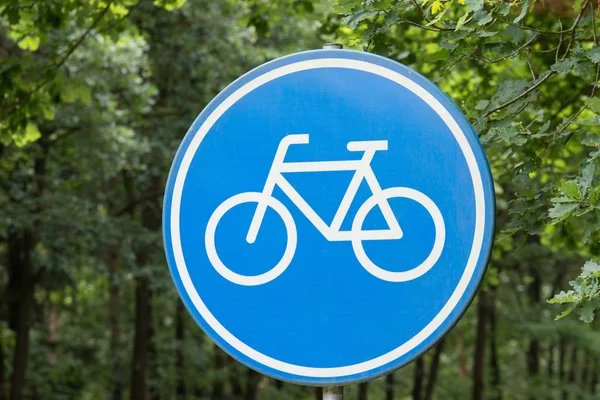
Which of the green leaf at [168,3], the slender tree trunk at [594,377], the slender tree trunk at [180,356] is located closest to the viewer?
the green leaf at [168,3]

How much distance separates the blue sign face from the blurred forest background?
117 centimetres

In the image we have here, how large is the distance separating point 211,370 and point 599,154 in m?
24.9

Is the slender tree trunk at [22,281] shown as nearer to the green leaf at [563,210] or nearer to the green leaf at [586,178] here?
the green leaf at [586,178]

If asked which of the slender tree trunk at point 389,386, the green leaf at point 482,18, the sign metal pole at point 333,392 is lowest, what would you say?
the sign metal pole at point 333,392

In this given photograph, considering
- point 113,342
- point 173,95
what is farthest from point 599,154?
point 113,342

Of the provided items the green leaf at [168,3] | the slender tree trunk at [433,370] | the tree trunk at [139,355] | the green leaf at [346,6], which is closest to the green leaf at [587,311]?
the green leaf at [346,6]

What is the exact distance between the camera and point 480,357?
79.4ft

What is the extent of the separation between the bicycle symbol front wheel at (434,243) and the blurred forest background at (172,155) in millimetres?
1172

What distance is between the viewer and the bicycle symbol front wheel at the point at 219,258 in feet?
7.30

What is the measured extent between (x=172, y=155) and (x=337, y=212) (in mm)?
16095

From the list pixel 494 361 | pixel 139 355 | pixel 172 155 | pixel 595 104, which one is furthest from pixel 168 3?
pixel 494 361

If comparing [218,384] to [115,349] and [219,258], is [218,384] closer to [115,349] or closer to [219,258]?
[115,349]

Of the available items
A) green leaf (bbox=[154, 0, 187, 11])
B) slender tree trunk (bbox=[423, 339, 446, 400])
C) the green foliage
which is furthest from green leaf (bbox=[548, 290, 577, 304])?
slender tree trunk (bbox=[423, 339, 446, 400])

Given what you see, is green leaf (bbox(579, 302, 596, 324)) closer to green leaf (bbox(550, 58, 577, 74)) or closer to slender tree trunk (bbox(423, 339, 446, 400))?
green leaf (bbox(550, 58, 577, 74))
